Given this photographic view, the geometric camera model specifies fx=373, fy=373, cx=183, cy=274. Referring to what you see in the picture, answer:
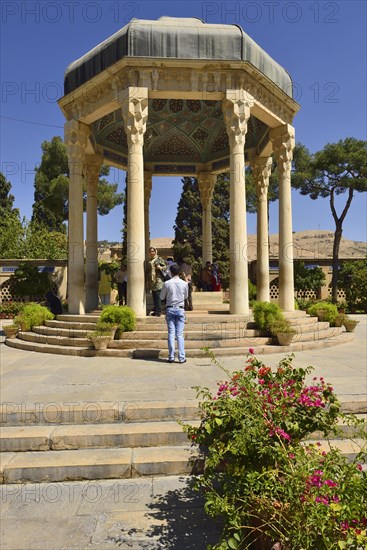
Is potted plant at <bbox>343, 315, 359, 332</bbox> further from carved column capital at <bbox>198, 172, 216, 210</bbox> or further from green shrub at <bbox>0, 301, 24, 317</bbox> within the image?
green shrub at <bbox>0, 301, 24, 317</bbox>

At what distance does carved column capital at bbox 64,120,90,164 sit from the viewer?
38.4ft

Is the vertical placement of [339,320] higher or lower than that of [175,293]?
lower

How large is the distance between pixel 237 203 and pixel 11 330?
754 centimetres

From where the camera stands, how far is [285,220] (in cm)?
1223

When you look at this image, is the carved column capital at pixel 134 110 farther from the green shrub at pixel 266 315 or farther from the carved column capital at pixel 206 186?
the carved column capital at pixel 206 186

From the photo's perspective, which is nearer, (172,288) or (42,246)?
(172,288)

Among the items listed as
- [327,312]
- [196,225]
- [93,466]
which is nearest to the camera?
[93,466]

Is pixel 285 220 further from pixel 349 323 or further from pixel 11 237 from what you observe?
pixel 11 237

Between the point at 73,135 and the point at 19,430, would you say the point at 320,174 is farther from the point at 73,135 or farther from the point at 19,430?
the point at 19,430

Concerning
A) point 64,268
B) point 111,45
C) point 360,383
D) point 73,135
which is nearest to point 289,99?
point 111,45

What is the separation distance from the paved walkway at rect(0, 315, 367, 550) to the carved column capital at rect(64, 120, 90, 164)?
25.9 feet

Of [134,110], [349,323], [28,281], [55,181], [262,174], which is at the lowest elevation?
[349,323]

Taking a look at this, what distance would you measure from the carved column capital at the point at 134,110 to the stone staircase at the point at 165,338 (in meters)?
4.90

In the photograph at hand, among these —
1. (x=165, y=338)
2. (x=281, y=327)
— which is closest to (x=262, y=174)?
(x=281, y=327)
